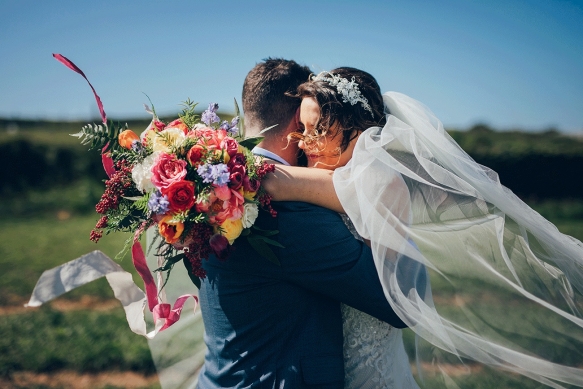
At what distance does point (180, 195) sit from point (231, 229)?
232 millimetres

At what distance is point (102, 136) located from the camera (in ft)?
6.66

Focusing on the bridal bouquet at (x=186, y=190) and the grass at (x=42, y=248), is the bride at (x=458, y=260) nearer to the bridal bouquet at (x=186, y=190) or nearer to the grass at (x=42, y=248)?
the bridal bouquet at (x=186, y=190)

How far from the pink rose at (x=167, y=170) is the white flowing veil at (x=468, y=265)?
649mm

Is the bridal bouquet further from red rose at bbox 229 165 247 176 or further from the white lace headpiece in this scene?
the white lace headpiece

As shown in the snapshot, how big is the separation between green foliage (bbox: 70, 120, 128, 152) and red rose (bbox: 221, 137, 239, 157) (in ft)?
1.69

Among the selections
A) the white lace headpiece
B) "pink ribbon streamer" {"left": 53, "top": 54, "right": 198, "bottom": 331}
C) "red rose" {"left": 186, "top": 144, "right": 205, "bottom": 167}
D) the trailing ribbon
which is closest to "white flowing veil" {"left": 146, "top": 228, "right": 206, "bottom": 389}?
the trailing ribbon

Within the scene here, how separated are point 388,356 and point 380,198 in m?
0.79

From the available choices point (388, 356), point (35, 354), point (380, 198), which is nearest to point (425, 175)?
point (380, 198)

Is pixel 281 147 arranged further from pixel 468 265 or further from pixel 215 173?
pixel 468 265

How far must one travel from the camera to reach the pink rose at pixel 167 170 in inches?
70.9

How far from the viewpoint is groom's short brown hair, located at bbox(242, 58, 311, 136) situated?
98.0 inches

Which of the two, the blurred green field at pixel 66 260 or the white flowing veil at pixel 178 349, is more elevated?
the white flowing veil at pixel 178 349

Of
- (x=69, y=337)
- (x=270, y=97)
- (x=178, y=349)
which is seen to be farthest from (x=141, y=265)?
(x=69, y=337)

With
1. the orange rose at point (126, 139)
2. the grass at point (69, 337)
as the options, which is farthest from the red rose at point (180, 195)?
the grass at point (69, 337)
